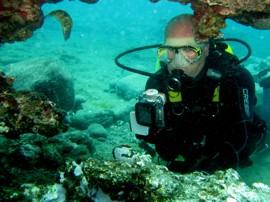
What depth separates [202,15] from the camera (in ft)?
10.3

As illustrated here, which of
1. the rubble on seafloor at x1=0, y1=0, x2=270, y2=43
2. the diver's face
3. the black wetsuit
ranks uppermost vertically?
the rubble on seafloor at x1=0, y1=0, x2=270, y2=43

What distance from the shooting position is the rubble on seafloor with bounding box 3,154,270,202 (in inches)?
73.6

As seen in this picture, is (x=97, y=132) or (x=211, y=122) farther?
(x=97, y=132)

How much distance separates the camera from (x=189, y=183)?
78.8 inches

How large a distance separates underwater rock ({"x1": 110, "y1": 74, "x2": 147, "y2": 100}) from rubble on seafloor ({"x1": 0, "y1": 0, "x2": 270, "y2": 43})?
27.5 feet

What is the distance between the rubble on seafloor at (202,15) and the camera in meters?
2.86

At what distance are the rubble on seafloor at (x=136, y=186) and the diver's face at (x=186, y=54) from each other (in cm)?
221

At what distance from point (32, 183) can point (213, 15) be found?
2.12 m

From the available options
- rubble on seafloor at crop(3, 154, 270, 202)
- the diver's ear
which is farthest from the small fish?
rubble on seafloor at crop(3, 154, 270, 202)

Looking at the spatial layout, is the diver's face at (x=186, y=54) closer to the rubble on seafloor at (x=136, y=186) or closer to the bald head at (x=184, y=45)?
the bald head at (x=184, y=45)

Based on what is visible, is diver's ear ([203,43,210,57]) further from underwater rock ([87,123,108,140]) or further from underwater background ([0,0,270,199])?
underwater rock ([87,123,108,140])

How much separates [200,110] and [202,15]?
57.4 inches

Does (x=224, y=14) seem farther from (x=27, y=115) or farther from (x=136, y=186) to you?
(x=27, y=115)

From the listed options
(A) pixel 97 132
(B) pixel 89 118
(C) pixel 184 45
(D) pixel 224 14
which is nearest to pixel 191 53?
(C) pixel 184 45
